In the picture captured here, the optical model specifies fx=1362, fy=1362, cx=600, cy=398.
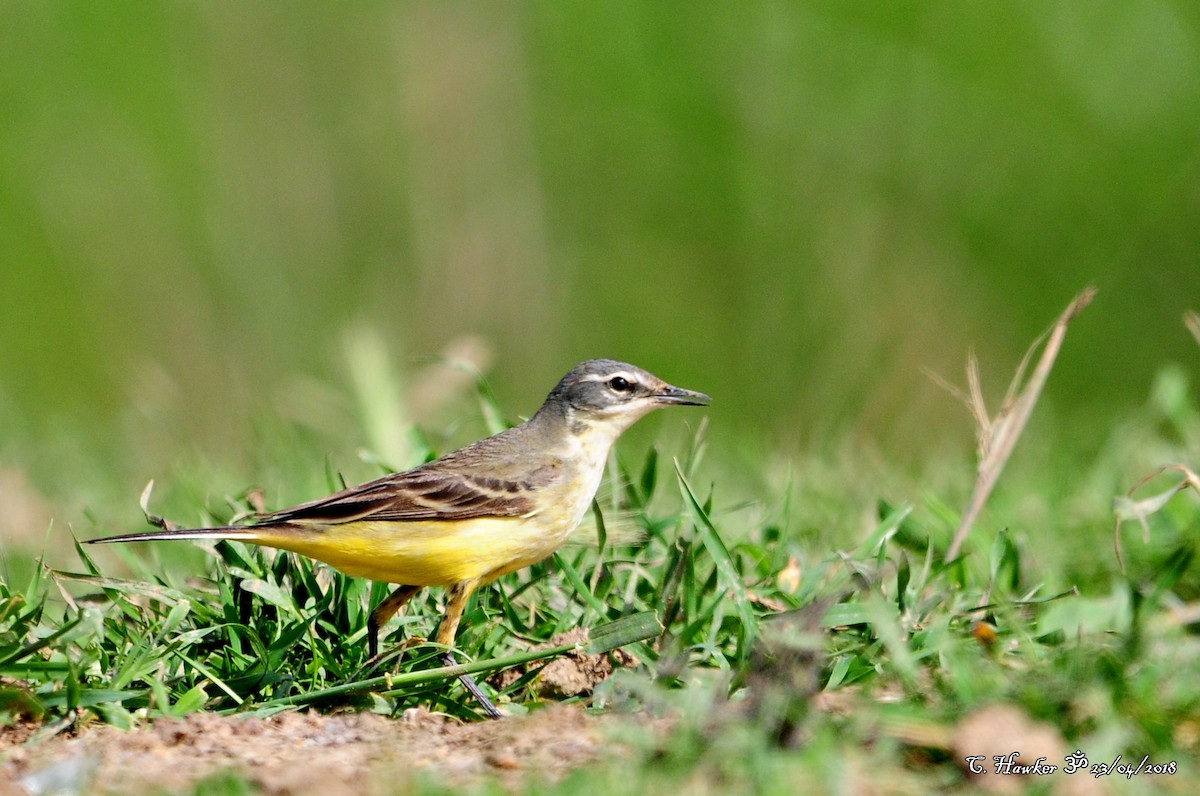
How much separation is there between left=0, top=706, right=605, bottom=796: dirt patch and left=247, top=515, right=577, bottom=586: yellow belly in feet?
2.36

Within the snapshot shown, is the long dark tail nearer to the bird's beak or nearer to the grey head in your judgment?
the grey head

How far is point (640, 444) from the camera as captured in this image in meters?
10.5

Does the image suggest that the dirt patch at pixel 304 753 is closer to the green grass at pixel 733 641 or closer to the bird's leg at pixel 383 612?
the green grass at pixel 733 641

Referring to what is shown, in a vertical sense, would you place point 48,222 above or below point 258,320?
above

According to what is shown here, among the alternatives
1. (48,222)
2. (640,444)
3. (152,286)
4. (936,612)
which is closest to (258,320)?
(152,286)

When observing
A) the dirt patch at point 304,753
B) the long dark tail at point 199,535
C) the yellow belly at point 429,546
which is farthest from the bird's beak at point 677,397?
the dirt patch at point 304,753

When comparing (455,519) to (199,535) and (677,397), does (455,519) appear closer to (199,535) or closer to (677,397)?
(199,535)

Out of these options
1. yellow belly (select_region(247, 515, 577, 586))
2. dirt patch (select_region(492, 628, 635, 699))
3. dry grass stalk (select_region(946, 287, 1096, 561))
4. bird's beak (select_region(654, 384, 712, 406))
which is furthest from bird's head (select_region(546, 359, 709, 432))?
dirt patch (select_region(492, 628, 635, 699))

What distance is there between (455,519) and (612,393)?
1270mm

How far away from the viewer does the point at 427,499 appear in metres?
5.36

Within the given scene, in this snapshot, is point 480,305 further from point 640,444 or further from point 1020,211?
point 1020,211

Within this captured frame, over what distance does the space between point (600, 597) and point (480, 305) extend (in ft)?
25.8

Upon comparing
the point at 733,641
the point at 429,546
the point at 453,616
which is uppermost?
the point at 429,546

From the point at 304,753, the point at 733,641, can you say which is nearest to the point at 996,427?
the point at 733,641
